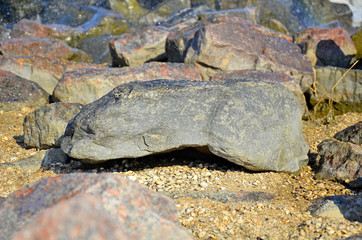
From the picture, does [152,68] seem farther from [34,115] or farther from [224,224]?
[224,224]

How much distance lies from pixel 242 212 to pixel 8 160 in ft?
9.19

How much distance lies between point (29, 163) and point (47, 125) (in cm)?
52

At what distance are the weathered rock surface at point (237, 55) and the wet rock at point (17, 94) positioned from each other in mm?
2493

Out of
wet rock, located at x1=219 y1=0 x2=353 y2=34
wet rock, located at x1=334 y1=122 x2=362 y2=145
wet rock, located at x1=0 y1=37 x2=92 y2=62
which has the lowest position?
wet rock, located at x1=219 y1=0 x2=353 y2=34

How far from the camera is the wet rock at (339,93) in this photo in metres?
6.59

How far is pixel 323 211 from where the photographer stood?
10.6ft

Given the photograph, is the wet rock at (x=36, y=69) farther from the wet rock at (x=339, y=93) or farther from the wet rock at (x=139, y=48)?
the wet rock at (x=339, y=93)

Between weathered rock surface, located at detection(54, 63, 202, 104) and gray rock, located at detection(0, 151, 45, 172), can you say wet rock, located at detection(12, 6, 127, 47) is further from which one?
gray rock, located at detection(0, 151, 45, 172)

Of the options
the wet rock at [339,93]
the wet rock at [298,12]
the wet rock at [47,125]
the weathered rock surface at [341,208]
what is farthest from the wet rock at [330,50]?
the wet rock at [298,12]

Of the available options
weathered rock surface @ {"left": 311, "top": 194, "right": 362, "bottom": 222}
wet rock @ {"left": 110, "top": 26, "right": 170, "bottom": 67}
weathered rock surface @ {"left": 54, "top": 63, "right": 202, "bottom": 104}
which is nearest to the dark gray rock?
wet rock @ {"left": 110, "top": 26, "right": 170, "bottom": 67}

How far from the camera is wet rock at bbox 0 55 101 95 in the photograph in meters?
7.75

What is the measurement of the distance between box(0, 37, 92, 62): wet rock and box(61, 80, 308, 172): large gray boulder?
6396 millimetres

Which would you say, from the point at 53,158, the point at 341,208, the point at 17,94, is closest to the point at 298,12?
the point at 17,94

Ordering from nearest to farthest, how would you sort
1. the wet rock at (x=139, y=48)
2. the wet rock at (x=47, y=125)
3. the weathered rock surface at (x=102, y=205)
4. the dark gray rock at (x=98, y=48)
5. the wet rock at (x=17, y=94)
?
the weathered rock surface at (x=102, y=205), the wet rock at (x=47, y=125), the wet rock at (x=17, y=94), the wet rock at (x=139, y=48), the dark gray rock at (x=98, y=48)
